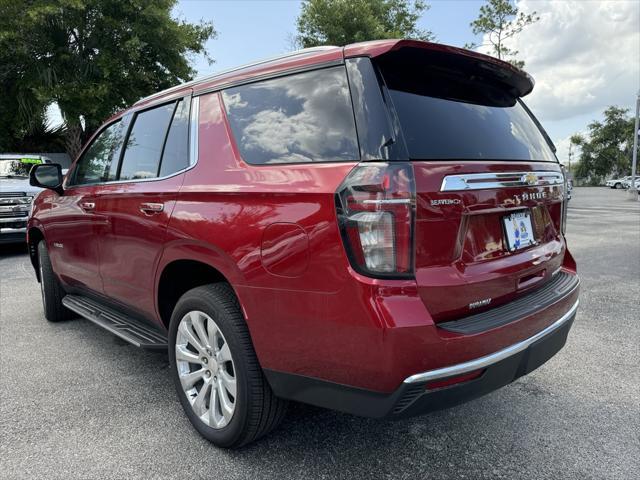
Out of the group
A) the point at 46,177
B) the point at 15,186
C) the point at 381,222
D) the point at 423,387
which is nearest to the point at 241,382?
the point at 423,387

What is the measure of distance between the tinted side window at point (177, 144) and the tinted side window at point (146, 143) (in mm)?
80

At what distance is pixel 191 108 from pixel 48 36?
641 inches

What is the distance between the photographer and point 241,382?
88.0 inches

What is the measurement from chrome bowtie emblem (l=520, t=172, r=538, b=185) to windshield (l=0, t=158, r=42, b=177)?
33.0ft

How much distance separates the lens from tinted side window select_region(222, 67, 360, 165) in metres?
2.02

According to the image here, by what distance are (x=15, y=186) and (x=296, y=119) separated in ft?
27.9

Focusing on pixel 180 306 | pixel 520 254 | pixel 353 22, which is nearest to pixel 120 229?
pixel 180 306

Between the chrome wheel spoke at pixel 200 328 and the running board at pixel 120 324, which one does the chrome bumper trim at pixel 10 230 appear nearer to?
the running board at pixel 120 324

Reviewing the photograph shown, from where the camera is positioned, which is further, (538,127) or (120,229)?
(120,229)

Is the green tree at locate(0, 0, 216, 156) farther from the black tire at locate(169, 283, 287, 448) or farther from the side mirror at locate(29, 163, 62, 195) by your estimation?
the black tire at locate(169, 283, 287, 448)

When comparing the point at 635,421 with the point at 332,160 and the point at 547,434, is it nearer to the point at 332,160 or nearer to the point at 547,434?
the point at 547,434

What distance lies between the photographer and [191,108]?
2762mm

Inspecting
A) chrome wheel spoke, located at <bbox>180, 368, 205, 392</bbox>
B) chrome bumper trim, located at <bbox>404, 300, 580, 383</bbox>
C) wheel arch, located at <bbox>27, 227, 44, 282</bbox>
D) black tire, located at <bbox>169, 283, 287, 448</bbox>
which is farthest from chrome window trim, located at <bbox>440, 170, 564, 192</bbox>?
wheel arch, located at <bbox>27, 227, 44, 282</bbox>

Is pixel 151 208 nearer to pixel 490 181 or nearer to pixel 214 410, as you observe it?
pixel 214 410
